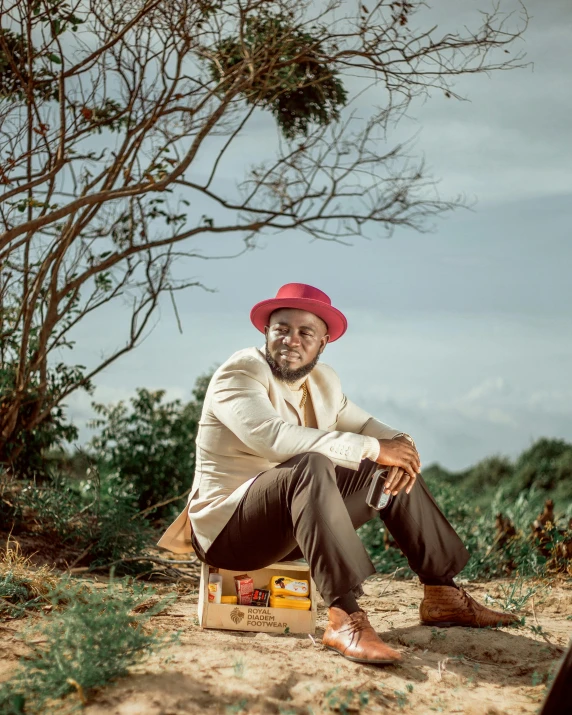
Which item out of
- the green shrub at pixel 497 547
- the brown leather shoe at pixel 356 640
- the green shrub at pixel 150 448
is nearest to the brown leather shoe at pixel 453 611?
the brown leather shoe at pixel 356 640

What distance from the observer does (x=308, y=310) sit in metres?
3.96

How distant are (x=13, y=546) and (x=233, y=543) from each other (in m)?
2.28

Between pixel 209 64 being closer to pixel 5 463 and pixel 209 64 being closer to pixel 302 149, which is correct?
pixel 302 149

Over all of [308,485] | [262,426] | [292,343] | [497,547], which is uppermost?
[292,343]

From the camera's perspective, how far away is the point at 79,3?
5598mm

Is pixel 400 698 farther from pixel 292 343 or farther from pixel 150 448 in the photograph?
pixel 150 448

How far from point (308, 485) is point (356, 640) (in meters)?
0.67

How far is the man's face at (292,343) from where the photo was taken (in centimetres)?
391

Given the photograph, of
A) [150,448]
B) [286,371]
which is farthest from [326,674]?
[150,448]

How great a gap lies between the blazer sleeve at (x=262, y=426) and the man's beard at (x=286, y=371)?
121 millimetres

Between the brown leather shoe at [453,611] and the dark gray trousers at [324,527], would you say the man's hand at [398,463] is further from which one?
the brown leather shoe at [453,611]

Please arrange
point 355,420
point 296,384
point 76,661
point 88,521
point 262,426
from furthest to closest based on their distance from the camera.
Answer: point 88,521 < point 355,420 < point 296,384 < point 262,426 < point 76,661

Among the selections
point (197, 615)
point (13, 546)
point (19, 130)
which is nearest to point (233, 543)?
point (197, 615)

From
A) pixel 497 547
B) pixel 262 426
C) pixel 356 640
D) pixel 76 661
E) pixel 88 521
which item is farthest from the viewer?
pixel 497 547
